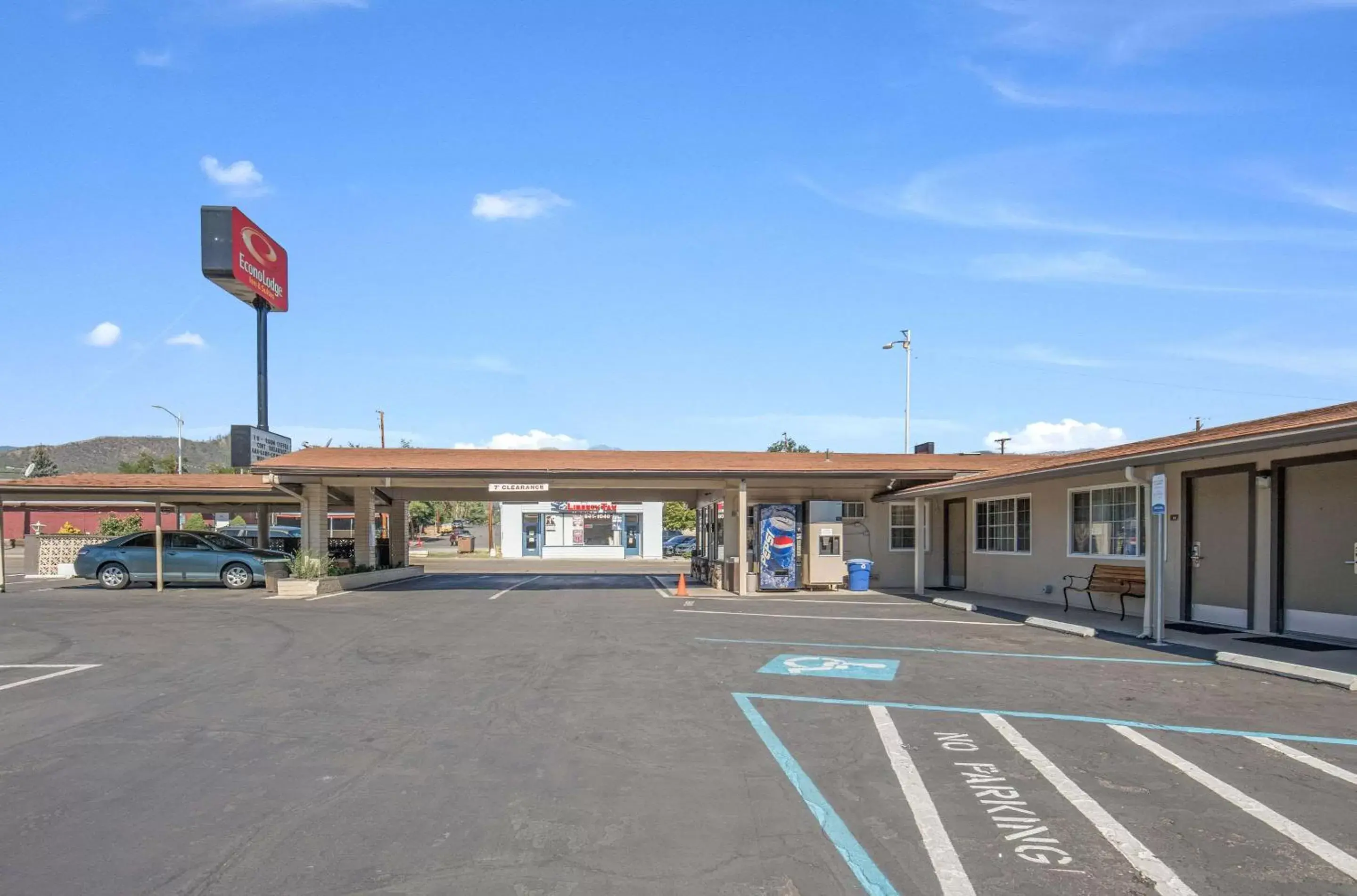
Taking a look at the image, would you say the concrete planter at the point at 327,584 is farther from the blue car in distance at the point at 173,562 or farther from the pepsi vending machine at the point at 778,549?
the pepsi vending machine at the point at 778,549

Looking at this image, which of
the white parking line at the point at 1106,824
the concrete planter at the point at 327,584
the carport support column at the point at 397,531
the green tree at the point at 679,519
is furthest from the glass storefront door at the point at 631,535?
the white parking line at the point at 1106,824

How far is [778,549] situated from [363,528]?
12878 millimetres

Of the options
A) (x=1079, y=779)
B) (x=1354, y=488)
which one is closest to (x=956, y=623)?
(x=1354, y=488)

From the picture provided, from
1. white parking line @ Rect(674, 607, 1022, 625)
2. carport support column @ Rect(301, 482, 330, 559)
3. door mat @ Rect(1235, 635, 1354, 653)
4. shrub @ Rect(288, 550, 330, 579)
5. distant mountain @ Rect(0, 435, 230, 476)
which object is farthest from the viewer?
distant mountain @ Rect(0, 435, 230, 476)

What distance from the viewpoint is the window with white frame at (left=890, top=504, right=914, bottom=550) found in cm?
2488

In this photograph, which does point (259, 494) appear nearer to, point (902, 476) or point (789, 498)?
point (789, 498)

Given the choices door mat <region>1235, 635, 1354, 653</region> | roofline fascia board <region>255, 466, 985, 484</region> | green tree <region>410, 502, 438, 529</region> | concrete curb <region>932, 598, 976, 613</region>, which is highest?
roofline fascia board <region>255, 466, 985, 484</region>

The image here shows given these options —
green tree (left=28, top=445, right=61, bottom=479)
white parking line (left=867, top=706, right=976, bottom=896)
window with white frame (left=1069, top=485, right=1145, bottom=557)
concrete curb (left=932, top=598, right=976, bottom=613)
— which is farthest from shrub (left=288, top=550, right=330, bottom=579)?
green tree (left=28, top=445, right=61, bottom=479)

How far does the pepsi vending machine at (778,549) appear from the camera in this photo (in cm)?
2298

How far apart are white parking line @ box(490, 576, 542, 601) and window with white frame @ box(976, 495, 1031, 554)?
465 inches

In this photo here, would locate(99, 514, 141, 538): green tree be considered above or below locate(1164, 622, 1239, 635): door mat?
below

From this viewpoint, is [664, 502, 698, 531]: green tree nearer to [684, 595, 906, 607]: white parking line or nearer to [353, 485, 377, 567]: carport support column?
[353, 485, 377, 567]: carport support column

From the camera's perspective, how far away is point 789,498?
83.4ft

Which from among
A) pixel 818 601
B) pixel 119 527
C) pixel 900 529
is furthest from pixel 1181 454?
pixel 119 527
